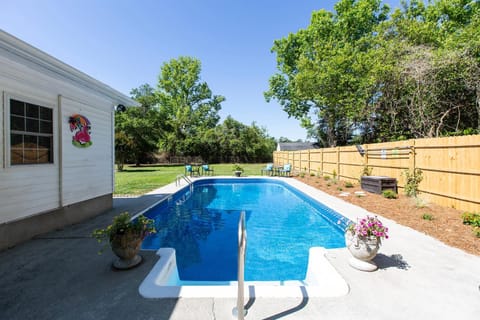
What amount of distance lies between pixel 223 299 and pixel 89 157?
5.27 meters

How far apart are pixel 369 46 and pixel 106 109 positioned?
848 inches

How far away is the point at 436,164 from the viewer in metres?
6.02

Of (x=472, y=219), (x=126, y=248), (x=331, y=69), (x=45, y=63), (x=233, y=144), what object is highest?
(x=331, y=69)

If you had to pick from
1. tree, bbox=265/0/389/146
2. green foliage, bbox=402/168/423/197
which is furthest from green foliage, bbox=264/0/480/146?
green foliage, bbox=402/168/423/197

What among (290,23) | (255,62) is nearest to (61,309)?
(255,62)

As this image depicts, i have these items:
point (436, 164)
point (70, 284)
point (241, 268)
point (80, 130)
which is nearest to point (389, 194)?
point (436, 164)

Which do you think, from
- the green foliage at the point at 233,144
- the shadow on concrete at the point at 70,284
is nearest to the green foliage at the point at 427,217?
the shadow on concrete at the point at 70,284

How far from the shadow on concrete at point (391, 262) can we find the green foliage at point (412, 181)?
4781mm

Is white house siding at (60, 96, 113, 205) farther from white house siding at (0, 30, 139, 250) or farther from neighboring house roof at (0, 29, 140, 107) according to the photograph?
neighboring house roof at (0, 29, 140, 107)

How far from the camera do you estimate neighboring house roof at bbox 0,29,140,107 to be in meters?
3.14

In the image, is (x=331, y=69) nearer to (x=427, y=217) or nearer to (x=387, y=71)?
(x=387, y=71)

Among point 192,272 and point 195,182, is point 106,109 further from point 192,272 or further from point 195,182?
Result: point 195,182

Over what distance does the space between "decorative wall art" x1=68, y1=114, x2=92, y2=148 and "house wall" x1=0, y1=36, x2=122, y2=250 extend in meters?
0.11

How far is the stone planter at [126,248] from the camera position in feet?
8.80
